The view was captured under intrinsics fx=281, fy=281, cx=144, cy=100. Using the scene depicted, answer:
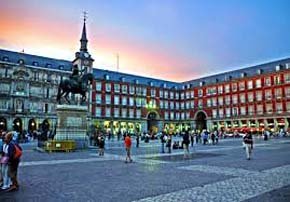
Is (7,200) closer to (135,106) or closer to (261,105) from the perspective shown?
(261,105)

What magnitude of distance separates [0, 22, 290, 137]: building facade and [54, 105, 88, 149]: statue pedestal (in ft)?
123

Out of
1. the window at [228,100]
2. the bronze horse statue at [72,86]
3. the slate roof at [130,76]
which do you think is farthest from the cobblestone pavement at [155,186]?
the window at [228,100]

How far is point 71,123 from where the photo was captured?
26594 mm

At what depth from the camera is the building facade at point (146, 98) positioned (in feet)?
220

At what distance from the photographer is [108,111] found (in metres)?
81.2

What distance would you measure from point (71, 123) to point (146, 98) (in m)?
63.3

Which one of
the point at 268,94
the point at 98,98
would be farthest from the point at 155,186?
the point at 98,98

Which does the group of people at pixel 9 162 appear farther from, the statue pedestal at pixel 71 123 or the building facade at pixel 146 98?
the building facade at pixel 146 98

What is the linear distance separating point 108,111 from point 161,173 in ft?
229

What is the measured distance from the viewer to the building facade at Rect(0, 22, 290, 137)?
2640 inches

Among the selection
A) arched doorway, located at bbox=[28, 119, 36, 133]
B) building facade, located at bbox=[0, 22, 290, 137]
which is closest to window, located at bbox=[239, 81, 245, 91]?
building facade, located at bbox=[0, 22, 290, 137]

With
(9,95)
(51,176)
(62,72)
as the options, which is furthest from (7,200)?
(62,72)

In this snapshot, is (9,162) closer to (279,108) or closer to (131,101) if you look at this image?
(279,108)

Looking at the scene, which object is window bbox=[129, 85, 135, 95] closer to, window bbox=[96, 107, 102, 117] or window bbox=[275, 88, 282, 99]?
window bbox=[96, 107, 102, 117]
